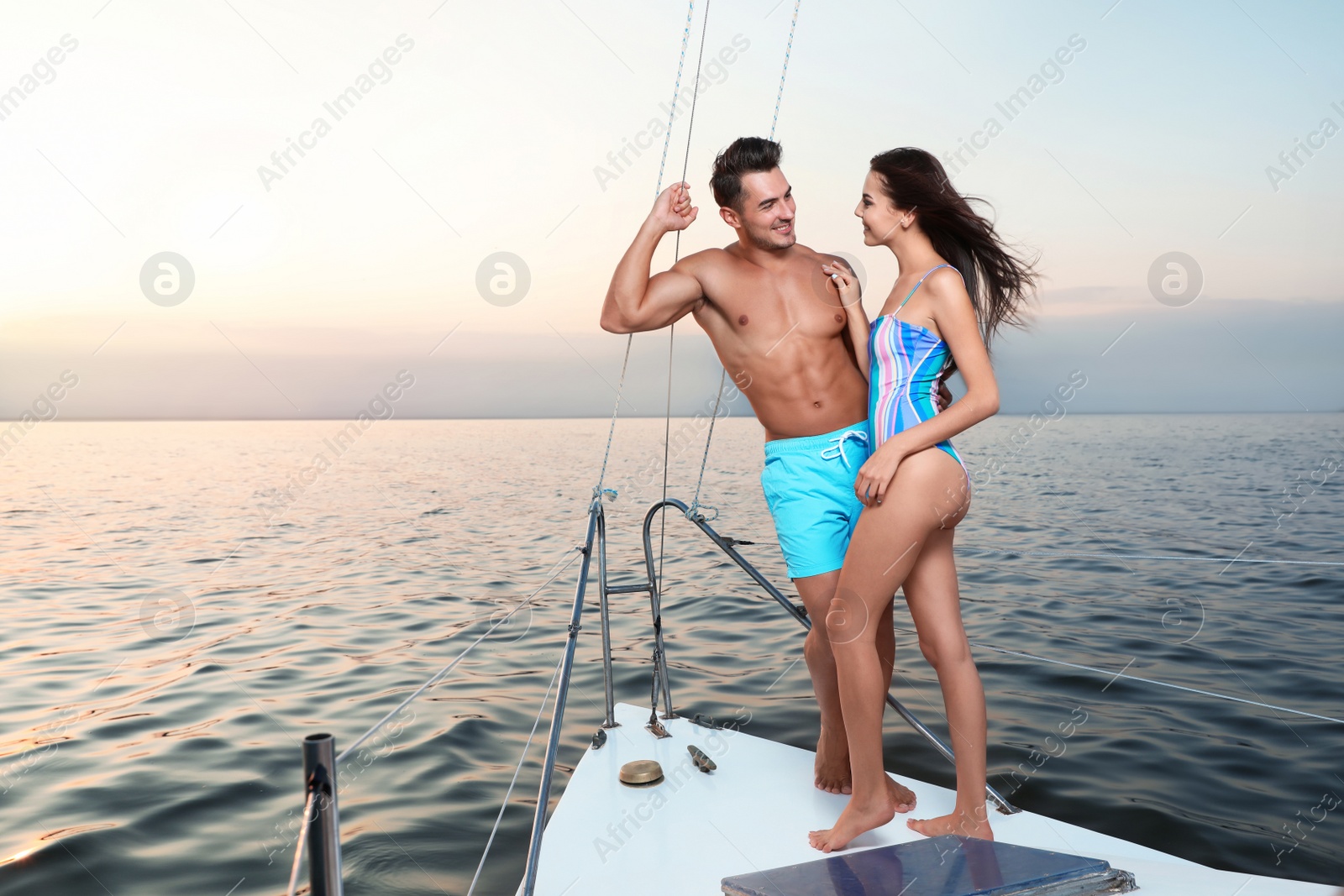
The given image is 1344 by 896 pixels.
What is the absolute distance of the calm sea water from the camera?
3.41 metres

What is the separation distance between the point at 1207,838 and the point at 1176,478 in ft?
53.6

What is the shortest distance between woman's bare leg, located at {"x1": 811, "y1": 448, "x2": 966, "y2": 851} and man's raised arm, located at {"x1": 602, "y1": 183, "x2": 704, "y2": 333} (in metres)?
0.83

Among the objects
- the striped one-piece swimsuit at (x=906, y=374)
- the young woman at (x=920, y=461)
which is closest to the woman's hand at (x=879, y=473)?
the young woman at (x=920, y=461)

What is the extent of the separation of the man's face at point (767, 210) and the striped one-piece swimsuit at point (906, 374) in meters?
0.45

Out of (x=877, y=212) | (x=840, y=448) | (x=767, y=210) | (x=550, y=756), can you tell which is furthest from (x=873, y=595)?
(x=767, y=210)

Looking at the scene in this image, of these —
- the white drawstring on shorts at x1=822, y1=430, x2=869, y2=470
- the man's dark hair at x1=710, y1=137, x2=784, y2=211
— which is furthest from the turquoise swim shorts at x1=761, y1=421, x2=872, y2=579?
the man's dark hair at x1=710, y1=137, x2=784, y2=211

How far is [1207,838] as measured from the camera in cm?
323

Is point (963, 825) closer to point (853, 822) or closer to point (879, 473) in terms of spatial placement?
point (853, 822)

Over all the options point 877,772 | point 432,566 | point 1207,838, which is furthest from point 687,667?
point 432,566

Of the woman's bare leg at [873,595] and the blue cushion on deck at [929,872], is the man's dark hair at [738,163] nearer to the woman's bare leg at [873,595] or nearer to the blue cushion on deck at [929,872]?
the woman's bare leg at [873,595]

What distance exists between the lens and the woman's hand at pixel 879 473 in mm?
2092

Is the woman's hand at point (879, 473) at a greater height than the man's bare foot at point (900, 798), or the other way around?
the woman's hand at point (879, 473)

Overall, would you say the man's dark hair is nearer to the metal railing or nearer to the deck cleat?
the metal railing

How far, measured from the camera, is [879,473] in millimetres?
2094
